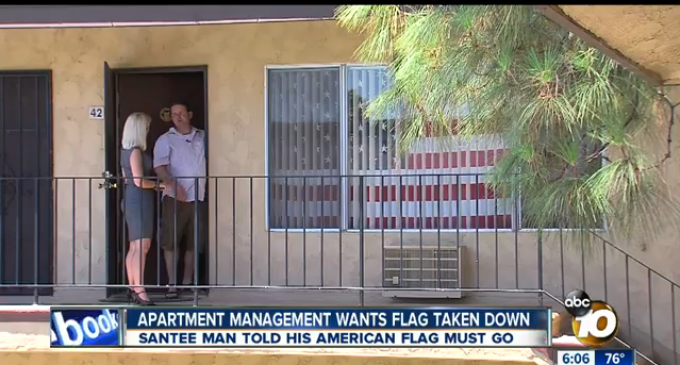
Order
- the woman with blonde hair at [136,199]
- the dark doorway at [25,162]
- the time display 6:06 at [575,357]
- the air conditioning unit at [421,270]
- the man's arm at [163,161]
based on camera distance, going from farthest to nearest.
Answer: the dark doorway at [25,162] → the man's arm at [163,161] → the air conditioning unit at [421,270] → the woman with blonde hair at [136,199] → the time display 6:06 at [575,357]

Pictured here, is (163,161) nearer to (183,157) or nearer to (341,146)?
(183,157)

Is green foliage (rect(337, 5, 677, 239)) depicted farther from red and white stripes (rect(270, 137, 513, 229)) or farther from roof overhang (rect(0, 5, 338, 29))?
red and white stripes (rect(270, 137, 513, 229))

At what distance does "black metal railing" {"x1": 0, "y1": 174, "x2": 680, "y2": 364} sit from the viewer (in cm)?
600

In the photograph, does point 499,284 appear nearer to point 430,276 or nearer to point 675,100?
point 430,276

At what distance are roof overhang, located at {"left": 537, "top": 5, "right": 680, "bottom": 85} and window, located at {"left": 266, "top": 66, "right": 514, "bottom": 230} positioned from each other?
2798 mm

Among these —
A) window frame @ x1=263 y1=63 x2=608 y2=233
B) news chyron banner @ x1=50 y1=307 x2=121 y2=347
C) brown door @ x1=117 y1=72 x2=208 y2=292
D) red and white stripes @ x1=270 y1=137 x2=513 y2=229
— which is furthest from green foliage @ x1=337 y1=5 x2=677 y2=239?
brown door @ x1=117 y1=72 x2=208 y2=292

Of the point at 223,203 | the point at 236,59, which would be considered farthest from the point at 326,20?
the point at 223,203

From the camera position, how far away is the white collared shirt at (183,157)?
6449mm

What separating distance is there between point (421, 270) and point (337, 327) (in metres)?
1.21

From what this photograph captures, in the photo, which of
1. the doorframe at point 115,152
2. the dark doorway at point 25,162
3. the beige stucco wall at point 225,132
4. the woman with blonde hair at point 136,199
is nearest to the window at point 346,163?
the beige stucco wall at point 225,132

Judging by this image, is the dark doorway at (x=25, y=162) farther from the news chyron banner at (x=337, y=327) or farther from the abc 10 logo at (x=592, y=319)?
the abc 10 logo at (x=592, y=319)

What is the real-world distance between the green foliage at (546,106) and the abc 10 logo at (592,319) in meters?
0.89

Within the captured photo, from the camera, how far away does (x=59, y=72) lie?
6.96m

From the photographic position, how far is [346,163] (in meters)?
6.64
